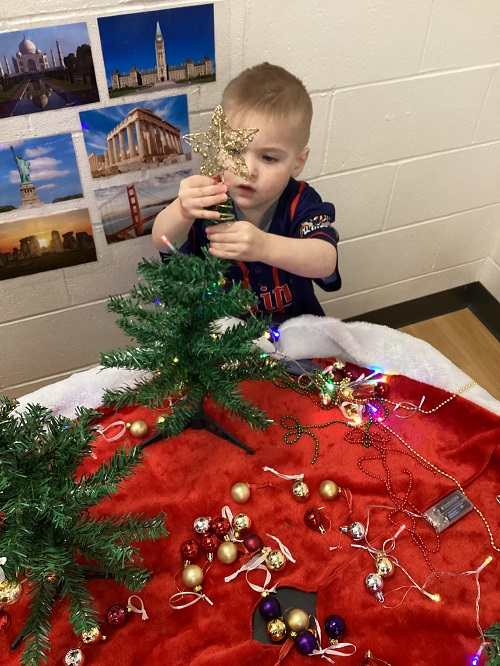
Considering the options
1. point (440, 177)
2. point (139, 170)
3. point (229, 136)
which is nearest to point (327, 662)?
point (229, 136)

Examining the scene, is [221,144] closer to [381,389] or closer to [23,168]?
[23,168]

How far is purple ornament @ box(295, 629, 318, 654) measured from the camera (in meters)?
0.87

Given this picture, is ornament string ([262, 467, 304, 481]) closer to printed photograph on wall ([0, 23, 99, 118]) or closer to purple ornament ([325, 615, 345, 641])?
purple ornament ([325, 615, 345, 641])

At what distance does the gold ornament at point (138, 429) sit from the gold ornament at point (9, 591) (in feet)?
1.22

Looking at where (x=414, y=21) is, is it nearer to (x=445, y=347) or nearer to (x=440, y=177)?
(x=440, y=177)

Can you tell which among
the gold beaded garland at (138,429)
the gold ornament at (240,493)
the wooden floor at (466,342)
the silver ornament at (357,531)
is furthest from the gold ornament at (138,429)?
the wooden floor at (466,342)

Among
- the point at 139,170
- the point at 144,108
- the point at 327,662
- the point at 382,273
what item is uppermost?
the point at 144,108

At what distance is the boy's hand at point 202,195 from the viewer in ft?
2.87

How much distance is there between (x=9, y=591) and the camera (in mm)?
791

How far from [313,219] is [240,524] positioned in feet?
1.87

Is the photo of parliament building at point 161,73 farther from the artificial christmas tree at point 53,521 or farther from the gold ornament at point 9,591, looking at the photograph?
the gold ornament at point 9,591

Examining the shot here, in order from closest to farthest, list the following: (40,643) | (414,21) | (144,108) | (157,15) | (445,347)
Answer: (40,643), (157,15), (144,108), (414,21), (445,347)

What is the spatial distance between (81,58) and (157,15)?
15cm

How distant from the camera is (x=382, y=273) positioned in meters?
1.73
